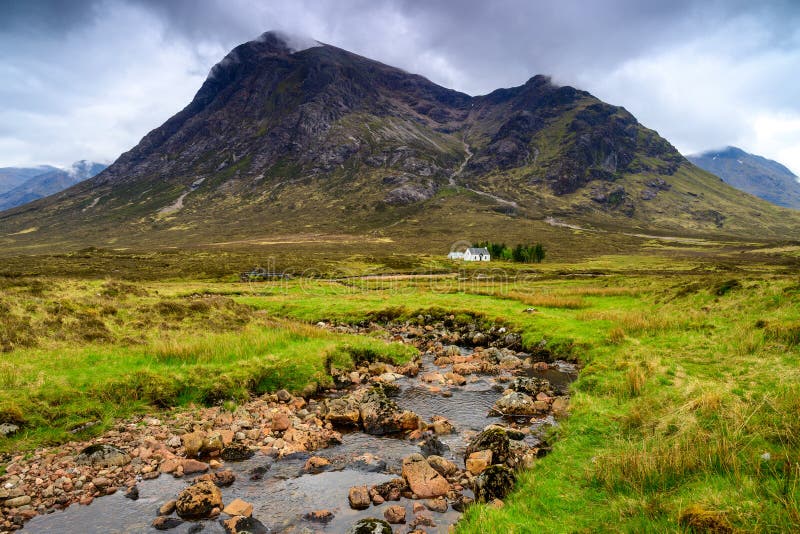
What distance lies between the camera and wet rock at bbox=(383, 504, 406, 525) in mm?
10773

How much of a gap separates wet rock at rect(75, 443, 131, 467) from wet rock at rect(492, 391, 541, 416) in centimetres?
1428

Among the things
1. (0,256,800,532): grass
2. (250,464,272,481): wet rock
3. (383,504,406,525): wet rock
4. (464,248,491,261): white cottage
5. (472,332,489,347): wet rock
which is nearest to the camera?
(0,256,800,532): grass

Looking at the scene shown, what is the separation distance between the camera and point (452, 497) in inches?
467

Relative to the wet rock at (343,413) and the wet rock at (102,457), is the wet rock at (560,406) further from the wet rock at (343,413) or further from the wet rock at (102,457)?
the wet rock at (102,457)

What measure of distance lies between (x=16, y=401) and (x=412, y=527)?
14634 mm

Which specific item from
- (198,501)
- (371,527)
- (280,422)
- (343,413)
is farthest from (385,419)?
(198,501)

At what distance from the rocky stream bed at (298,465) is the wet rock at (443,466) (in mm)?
43

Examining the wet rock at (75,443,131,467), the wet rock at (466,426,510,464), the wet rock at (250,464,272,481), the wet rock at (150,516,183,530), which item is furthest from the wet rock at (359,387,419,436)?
the wet rock at (75,443,131,467)

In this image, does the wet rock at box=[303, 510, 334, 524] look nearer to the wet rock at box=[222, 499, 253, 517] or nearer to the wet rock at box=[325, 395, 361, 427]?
the wet rock at box=[222, 499, 253, 517]

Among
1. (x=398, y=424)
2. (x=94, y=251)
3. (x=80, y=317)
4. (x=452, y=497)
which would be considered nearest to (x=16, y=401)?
(x=80, y=317)

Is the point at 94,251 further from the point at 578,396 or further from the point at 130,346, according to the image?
the point at 578,396

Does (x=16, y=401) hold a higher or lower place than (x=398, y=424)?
higher

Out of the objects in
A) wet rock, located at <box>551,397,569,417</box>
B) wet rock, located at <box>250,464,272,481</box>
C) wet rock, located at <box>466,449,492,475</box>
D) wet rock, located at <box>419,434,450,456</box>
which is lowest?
wet rock, located at <box>250,464,272,481</box>

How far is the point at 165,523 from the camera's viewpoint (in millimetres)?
10781
